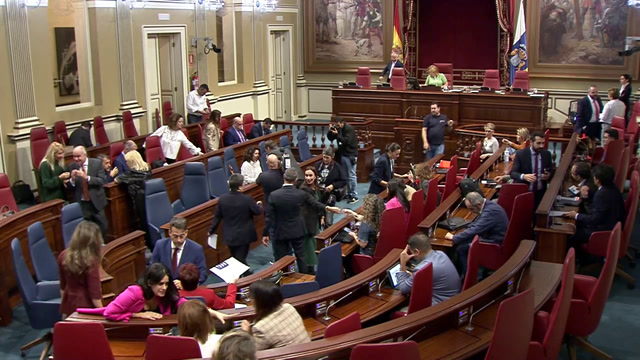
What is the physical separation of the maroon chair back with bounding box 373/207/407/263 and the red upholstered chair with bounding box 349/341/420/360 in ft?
9.29

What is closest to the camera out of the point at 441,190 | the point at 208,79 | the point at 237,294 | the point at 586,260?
the point at 237,294

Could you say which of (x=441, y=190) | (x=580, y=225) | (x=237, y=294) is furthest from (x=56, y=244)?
(x=580, y=225)

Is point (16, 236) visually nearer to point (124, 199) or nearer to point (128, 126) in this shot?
point (124, 199)

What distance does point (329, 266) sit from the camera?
5.38m

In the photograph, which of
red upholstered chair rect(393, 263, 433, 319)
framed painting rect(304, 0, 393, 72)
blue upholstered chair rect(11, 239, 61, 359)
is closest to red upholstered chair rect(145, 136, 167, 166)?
blue upholstered chair rect(11, 239, 61, 359)

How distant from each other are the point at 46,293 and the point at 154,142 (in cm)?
443

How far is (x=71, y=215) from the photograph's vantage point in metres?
6.62

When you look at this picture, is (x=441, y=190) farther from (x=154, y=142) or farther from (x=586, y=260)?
(x=154, y=142)

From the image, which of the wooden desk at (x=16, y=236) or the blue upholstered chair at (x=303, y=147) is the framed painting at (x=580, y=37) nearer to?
the blue upholstered chair at (x=303, y=147)

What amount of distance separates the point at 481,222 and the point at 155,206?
3582mm

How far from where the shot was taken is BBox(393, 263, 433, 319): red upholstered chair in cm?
448

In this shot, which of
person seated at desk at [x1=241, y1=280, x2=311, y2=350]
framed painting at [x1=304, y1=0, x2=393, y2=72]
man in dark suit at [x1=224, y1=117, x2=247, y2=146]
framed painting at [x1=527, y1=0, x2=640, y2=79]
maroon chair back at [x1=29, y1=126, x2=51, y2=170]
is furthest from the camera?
framed painting at [x1=304, y1=0, x2=393, y2=72]

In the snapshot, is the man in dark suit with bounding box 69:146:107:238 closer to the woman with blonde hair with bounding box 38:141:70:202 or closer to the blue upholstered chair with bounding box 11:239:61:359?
the woman with blonde hair with bounding box 38:141:70:202

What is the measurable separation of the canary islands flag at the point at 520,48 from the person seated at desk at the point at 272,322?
1259 centimetres
